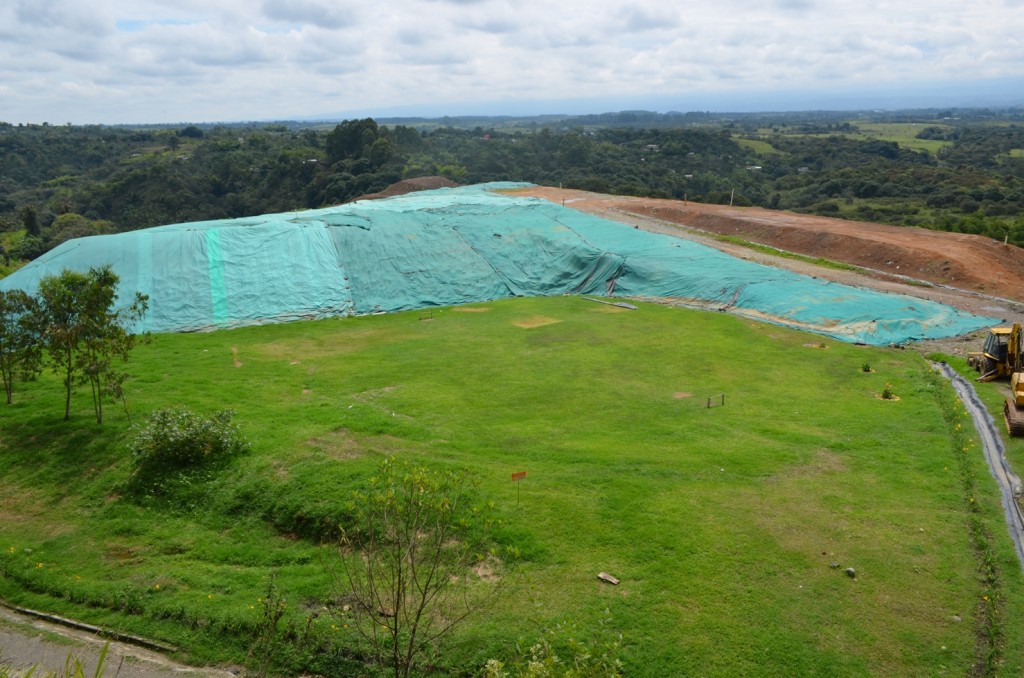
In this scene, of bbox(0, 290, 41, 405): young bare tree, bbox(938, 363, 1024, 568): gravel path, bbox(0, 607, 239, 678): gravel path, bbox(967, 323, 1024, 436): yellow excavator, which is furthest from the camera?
bbox(967, 323, 1024, 436): yellow excavator

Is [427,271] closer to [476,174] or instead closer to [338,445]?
[338,445]

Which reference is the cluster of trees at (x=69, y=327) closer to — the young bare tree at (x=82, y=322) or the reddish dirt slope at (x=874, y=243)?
the young bare tree at (x=82, y=322)

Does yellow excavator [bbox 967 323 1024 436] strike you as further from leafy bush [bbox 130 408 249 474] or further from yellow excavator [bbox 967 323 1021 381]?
leafy bush [bbox 130 408 249 474]

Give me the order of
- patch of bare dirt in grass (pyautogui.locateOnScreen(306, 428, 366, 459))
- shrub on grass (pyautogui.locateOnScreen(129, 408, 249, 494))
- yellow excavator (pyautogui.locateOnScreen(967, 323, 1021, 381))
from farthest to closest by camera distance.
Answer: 1. yellow excavator (pyautogui.locateOnScreen(967, 323, 1021, 381))
2. patch of bare dirt in grass (pyautogui.locateOnScreen(306, 428, 366, 459))
3. shrub on grass (pyautogui.locateOnScreen(129, 408, 249, 494))

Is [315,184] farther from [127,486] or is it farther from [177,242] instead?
[127,486]

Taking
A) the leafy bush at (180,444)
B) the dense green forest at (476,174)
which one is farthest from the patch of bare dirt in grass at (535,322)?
the dense green forest at (476,174)

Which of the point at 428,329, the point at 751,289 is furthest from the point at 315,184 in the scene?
the point at 751,289

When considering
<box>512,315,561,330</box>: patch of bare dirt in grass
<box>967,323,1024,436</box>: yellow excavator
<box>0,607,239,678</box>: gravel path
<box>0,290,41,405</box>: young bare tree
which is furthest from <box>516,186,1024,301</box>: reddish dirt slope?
<box>0,290,41,405</box>: young bare tree
